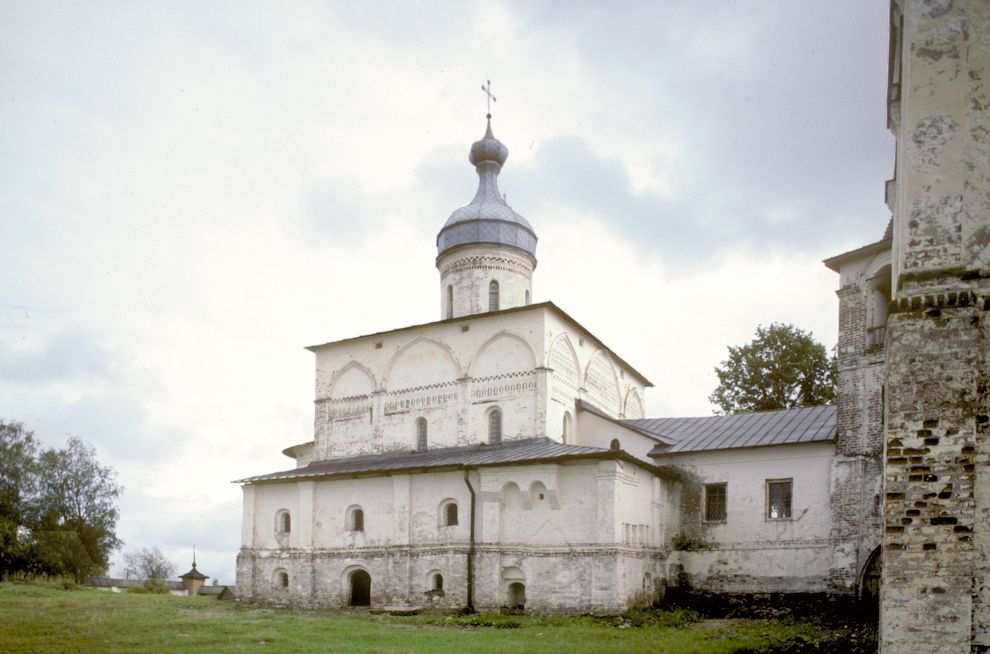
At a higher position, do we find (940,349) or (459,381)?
(940,349)

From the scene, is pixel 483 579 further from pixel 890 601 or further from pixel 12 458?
pixel 12 458

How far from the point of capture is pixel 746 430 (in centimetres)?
2238

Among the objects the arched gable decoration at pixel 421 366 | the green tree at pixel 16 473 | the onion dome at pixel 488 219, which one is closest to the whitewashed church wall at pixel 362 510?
the arched gable decoration at pixel 421 366

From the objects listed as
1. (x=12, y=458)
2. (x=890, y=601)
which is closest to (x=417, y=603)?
(x=890, y=601)

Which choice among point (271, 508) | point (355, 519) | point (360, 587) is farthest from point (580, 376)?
point (271, 508)

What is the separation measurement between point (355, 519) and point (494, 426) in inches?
174

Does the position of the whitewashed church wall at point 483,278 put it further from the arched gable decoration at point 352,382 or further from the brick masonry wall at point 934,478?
the brick masonry wall at point 934,478

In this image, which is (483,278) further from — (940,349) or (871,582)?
(940,349)

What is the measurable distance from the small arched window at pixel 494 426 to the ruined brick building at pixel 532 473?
0.07 metres

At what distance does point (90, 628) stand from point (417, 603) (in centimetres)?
783

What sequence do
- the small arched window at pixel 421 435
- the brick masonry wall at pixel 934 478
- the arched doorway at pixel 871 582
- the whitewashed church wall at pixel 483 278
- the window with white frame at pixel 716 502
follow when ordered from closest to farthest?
the brick masonry wall at pixel 934 478 → the arched doorway at pixel 871 582 → the window with white frame at pixel 716 502 → the small arched window at pixel 421 435 → the whitewashed church wall at pixel 483 278

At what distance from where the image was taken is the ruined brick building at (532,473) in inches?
748

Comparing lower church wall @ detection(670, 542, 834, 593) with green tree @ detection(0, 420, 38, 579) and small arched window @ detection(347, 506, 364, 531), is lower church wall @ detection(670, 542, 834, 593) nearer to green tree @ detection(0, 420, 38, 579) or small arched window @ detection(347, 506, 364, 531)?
small arched window @ detection(347, 506, 364, 531)

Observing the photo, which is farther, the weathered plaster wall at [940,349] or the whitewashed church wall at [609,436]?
the whitewashed church wall at [609,436]
